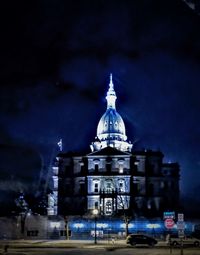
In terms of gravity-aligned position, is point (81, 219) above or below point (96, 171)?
below

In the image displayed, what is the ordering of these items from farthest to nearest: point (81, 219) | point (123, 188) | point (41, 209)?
point (41, 209)
point (123, 188)
point (81, 219)

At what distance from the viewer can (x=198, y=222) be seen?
80812 mm

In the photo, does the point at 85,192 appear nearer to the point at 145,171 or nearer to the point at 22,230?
the point at 145,171

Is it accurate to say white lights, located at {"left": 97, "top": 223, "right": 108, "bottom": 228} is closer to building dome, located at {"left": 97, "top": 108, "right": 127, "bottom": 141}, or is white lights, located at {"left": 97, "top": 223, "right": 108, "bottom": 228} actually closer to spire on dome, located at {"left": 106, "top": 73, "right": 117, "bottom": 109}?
building dome, located at {"left": 97, "top": 108, "right": 127, "bottom": 141}

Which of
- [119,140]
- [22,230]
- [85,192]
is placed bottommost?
[22,230]

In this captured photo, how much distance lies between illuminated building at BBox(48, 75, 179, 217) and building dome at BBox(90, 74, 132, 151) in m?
14.8

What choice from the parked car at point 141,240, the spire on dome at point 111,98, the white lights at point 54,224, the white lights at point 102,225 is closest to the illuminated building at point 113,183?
the white lights at point 102,225

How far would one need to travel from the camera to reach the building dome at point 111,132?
130500mm

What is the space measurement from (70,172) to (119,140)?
1957 centimetres

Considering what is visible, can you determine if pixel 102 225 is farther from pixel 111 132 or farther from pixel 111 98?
pixel 111 98

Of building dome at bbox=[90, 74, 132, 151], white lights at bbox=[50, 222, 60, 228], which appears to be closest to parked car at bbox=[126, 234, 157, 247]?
white lights at bbox=[50, 222, 60, 228]

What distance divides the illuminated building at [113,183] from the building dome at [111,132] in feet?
48.4

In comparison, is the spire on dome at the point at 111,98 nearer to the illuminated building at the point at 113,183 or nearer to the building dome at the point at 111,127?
the building dome at the point at 111,127

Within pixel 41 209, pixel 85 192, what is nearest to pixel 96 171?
pixel 85 192
